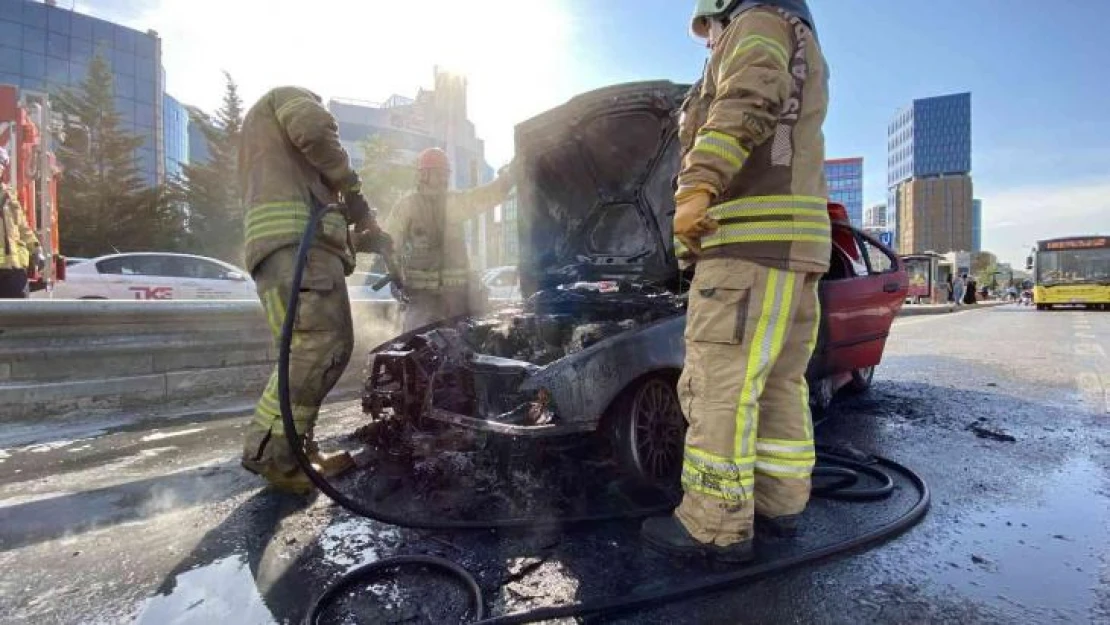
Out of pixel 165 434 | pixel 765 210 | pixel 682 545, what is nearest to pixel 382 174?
pixel 165 434

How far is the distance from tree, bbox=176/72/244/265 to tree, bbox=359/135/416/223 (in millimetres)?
5251

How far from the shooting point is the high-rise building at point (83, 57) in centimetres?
3375

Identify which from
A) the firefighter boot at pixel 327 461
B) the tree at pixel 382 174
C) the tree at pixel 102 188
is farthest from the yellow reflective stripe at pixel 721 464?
the tree at pixel 102 188

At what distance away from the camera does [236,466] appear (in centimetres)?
317

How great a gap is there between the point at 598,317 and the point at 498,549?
1.75 m

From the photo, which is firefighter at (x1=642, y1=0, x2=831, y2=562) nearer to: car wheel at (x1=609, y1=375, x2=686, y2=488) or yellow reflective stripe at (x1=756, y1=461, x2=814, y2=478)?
yellow reflective stripe at (x1=756, y1=461, x2=814, y2=478)

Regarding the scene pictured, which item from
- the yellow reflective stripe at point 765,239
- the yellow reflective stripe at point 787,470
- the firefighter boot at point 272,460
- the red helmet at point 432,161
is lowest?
the firefighter boot at point 272,460

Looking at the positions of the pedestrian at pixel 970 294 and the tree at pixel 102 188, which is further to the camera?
the pedestrian at pixel 970 294

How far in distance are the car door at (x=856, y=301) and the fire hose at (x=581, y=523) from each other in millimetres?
706

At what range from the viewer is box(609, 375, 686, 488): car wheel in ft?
8.36

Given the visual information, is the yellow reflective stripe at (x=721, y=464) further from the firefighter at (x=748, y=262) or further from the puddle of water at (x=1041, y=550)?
the puddle of water at (x=1041, y=550)

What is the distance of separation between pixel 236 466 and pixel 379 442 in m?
0.75

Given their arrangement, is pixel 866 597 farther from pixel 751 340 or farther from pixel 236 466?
pixel 236 466

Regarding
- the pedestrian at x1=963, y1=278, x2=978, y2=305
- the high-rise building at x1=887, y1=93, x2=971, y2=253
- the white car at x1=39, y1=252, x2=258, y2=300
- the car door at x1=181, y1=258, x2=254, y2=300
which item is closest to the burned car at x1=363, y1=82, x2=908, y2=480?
the white car at x1=39, y1=252, x2=258, y2=300
